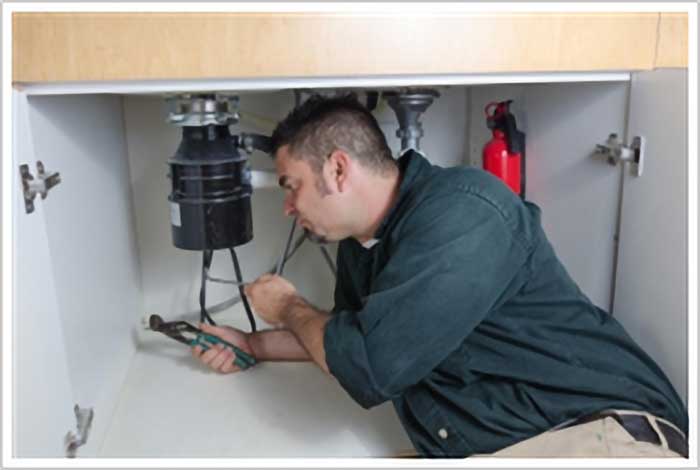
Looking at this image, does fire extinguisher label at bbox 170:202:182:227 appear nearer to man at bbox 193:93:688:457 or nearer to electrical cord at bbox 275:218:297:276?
man at bbox 193:93:688:457

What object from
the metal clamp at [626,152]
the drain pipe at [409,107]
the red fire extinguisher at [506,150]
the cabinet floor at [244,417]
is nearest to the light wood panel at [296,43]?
the metal clamp at [626,152]

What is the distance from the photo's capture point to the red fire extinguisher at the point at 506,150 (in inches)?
47.4

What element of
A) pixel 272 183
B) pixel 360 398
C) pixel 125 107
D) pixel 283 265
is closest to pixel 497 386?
pixel 360 398

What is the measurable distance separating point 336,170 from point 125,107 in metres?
→ 0.59

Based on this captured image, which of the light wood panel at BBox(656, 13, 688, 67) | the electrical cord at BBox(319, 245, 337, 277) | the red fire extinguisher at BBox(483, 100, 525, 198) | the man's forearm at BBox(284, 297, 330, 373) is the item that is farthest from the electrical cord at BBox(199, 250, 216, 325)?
the light wood panel at BBox(656, 13, 688, 67)

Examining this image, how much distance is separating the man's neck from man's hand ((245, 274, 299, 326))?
0.55 feet

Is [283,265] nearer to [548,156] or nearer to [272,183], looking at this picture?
[272,183]

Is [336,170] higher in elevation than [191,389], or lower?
higher

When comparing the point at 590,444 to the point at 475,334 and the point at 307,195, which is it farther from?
the point at 307,195

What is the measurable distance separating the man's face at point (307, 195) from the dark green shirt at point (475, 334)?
0.26 ft

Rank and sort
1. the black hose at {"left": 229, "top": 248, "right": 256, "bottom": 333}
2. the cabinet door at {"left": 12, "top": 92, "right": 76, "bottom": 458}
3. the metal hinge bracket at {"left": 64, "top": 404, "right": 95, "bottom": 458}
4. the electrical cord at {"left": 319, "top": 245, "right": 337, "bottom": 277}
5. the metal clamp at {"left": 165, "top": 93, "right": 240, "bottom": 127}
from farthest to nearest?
1. the electrical cord at {"left": 319, "top": 245, "right": 337, "bottom": 277}
2. the black hose at {"left": 229, "top": 248, "right": 256, "bottom": 333}
3. the metal clamp at {"left": 165, "top": 93, "right": 240, "bottom": 127}
4. the metal hinge bracket at {"left": 64, "top": 404, "right": 95, "bottom": 458}
5. the cabinet door at {"left": 12, "top": 92, "right": 76, "bottom": 458}

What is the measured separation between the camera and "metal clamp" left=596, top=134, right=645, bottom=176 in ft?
2.88

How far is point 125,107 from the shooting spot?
4.27 feet

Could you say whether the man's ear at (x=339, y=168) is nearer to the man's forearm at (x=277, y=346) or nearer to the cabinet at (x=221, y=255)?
the cabinet at (x=221, y=255)
